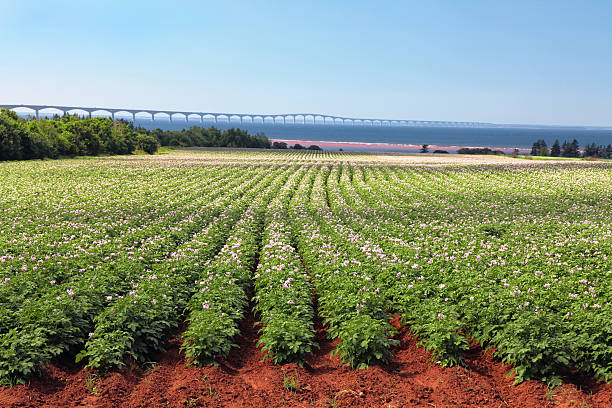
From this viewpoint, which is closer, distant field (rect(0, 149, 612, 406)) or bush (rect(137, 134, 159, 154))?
distant field (rect(0, 149, 612, 406))

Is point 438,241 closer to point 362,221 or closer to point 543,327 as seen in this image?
point 362,221

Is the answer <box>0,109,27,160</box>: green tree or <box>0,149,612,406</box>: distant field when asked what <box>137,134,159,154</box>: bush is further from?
<box>0,149,612,406</box>: distant field

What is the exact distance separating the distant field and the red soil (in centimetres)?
22

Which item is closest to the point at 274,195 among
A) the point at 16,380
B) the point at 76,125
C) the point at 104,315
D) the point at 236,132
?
the point at 104,315

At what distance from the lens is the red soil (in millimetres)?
6629

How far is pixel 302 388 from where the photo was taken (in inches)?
280

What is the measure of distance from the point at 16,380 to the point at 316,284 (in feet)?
21.7

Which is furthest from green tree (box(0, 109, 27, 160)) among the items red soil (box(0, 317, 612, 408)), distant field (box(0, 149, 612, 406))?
red soil (box(0, 317, 612, 408))

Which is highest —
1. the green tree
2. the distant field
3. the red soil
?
the green tree

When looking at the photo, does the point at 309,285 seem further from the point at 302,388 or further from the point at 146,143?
the point at 146,143

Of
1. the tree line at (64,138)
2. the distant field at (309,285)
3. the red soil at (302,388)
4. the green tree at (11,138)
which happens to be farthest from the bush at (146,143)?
the red soil at (302,388)

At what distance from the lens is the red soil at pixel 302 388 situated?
663 centimetres

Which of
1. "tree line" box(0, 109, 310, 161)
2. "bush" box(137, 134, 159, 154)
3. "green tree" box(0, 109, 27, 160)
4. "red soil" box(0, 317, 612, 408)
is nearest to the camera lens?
"red soil" box(0, 317, 612, 408)

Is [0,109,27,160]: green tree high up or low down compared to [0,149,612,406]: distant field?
up
